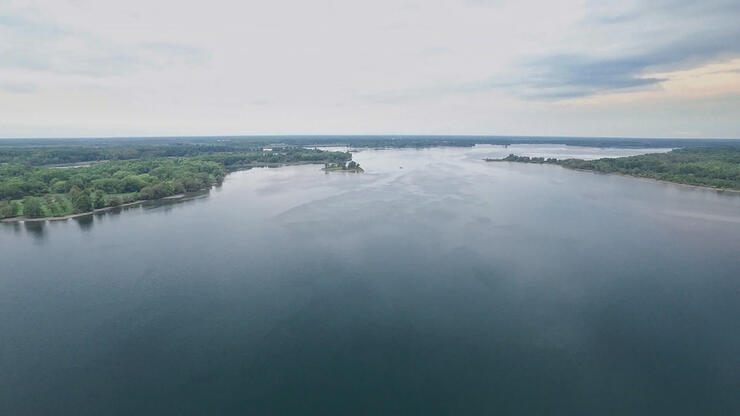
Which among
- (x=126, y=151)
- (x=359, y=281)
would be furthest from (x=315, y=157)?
(x=359, y=281)

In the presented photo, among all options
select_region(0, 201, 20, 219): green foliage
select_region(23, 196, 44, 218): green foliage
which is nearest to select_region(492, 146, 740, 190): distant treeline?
select_region(23, 196, 44, 218): green foliage

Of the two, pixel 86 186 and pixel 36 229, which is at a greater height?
pixel 86 186

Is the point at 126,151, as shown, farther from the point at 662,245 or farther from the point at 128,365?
the point at 662,245

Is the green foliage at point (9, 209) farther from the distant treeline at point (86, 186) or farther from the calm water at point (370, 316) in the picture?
the calm water at point (370, 316)

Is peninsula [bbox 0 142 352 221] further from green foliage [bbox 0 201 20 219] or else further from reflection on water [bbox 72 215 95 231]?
reflection on water [bbox 72 215 95 231]

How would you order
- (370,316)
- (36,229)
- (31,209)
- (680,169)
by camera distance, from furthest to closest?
(680,169) < (31,209) < (36,229) < (370,316)

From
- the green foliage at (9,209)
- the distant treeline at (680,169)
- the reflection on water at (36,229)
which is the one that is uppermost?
the distant treeline at (680,169)

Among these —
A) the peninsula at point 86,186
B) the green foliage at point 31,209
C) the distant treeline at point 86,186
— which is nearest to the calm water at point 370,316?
the green foliage at point 31,209

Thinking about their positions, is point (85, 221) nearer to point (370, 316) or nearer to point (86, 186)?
point (86, 186)

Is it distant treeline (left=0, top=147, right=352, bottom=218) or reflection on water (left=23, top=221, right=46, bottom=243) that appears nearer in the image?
reflection on water (left=23, top=221, right=46, bottom=243)

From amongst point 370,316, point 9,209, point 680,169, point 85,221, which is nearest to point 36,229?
point 85,221
